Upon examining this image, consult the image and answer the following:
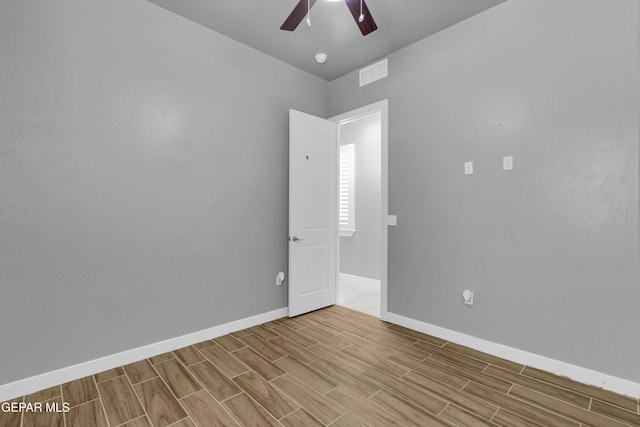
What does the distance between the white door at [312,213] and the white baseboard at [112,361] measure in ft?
2.20

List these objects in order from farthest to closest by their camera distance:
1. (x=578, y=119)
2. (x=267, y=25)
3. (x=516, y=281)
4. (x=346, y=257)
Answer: (x=346, y=257) < (x=267, y=25) < (x=516, y=281) < (x=578, y=119)

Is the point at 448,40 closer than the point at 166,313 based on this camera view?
No

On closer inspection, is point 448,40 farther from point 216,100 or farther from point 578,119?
point 216,100

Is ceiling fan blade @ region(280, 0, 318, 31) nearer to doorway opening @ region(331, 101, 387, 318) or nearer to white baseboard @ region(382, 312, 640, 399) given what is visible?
doorway opening @ region(331, 101, 387, 318)

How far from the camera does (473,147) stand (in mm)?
2705

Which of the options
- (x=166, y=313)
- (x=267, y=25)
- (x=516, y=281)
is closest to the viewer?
(x=516, y=281)

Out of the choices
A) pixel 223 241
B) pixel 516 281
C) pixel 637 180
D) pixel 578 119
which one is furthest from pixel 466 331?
pixel 223 241

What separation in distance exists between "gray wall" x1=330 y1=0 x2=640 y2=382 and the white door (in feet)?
2.93

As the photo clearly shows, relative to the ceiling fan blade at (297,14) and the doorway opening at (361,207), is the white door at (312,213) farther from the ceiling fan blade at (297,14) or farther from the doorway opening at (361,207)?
the ceiling fan blade at (297,14)

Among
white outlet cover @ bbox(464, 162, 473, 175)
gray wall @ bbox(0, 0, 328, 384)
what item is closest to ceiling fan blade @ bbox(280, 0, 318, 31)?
gray wall @ bbox(0, 0, 328, 384)

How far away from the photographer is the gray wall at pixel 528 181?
2.03 meters

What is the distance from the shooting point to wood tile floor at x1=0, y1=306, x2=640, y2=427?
1.76 meters

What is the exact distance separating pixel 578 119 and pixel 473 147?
73 cm

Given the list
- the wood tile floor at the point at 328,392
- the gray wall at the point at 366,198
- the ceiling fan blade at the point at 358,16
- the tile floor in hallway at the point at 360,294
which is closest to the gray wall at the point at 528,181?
the wood tile floor at the point at 328,392
